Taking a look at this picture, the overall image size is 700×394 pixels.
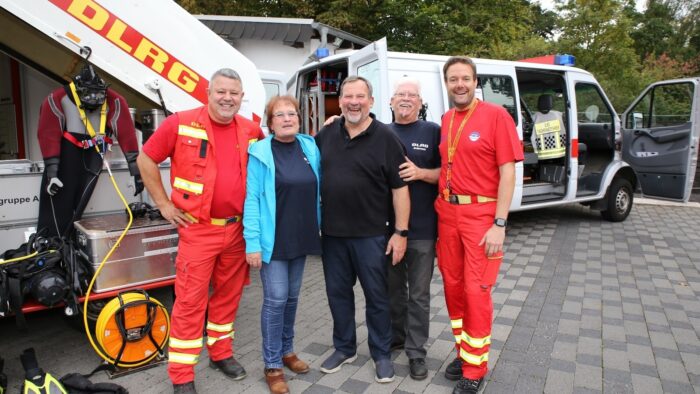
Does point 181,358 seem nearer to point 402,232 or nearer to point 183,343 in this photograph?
point 183,343

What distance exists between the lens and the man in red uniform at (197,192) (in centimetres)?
277

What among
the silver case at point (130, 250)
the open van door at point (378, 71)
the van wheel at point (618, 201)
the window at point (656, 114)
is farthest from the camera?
the window at point (656, 114)

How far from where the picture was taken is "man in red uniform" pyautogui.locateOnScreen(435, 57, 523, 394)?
2729 mm

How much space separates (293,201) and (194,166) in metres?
0.58

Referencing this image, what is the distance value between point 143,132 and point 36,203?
956 millimetres

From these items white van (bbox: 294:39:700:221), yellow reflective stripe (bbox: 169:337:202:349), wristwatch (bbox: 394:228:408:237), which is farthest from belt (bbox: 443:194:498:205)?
white van (bbox: 294:39:700:221)

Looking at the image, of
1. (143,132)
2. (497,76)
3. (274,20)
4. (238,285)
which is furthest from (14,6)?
(274,20)

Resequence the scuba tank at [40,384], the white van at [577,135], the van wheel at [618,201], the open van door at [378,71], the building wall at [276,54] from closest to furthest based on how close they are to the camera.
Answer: the scuba tank at [40,384], the open van door at [378,71], the white van at [577,135], the van wheel at [618,201], the building wall at [276,54]

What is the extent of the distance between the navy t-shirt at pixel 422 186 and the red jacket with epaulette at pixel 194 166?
3.75 feet

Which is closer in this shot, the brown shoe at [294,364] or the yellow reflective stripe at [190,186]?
the yellow reflective stripe at [190,186]

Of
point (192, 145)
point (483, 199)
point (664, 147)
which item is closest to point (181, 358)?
point (192, 145)

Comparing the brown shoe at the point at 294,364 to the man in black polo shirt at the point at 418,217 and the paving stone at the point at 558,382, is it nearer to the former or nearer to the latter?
the man in black polo shirt at the point at 418,217

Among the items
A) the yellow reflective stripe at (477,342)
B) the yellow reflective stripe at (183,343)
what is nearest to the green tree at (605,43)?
the yellow reflective stripe at (477,342)

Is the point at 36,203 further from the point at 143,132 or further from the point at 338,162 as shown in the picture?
the point at 338,162
